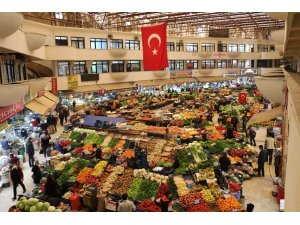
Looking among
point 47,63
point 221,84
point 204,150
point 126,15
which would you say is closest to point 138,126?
point 204,150

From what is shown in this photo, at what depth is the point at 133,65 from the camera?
32.7m

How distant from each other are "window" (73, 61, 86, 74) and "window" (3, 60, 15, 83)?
11.9 metres

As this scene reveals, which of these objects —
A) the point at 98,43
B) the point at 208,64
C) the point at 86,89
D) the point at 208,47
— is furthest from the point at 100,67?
the point at 208,64

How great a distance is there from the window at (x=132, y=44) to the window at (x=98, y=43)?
2.88 meters

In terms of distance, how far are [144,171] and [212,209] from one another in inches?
114

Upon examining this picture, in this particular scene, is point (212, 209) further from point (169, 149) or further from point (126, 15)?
point (126, 15)

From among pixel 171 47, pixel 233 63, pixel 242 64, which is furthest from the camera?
pixel 242 64

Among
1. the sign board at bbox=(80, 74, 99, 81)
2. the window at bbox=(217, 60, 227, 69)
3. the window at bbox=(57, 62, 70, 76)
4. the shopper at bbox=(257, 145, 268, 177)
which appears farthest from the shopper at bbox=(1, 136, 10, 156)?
the window at bbox=(217, 60, 227, 69)

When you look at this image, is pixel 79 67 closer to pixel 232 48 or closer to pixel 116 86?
pixel 116 86

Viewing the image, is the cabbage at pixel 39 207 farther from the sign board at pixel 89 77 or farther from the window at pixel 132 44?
the window at pixel 132 44

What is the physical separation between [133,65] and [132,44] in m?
2.17

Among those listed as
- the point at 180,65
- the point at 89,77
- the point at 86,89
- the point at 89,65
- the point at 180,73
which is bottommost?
the point at 86,89

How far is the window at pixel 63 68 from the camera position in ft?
82.3
